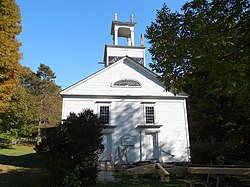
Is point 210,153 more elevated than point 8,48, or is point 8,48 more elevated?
point 8,48

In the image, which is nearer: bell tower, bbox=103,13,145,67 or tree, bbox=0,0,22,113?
tree, bbox=0,0,22,113

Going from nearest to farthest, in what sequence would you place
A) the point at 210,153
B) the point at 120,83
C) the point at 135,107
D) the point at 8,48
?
the point at 8,48 → the point at 210,153 → the point at 135,107 → the point at 120,83

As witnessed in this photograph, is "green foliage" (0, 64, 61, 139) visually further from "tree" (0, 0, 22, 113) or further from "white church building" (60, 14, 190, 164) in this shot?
"tree" (0, 0, 22, 113)

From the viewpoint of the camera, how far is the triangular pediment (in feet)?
61.3

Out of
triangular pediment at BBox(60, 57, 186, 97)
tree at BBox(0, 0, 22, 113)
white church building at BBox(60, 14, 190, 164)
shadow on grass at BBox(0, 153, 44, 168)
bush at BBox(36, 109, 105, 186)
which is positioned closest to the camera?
bush at BBox(36, 109, 105, 186)

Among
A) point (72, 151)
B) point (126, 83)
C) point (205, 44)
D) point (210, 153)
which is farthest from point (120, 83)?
point (205, 44)

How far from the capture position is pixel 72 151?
32.2 feet

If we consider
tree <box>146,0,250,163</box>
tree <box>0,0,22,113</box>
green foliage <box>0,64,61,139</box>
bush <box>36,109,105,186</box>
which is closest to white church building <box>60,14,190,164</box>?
green foliage <box>0,64,61,139</box>

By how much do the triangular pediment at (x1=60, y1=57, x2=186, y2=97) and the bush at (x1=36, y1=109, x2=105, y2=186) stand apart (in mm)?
8727

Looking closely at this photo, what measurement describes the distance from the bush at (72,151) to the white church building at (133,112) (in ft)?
24.9

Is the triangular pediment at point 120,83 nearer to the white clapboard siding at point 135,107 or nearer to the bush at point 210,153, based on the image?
the white clapboard siding at point 135,107

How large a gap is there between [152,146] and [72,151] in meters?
10.2

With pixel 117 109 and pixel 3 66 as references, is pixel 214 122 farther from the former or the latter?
pixel 3 66

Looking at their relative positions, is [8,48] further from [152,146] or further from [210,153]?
[210,153]
